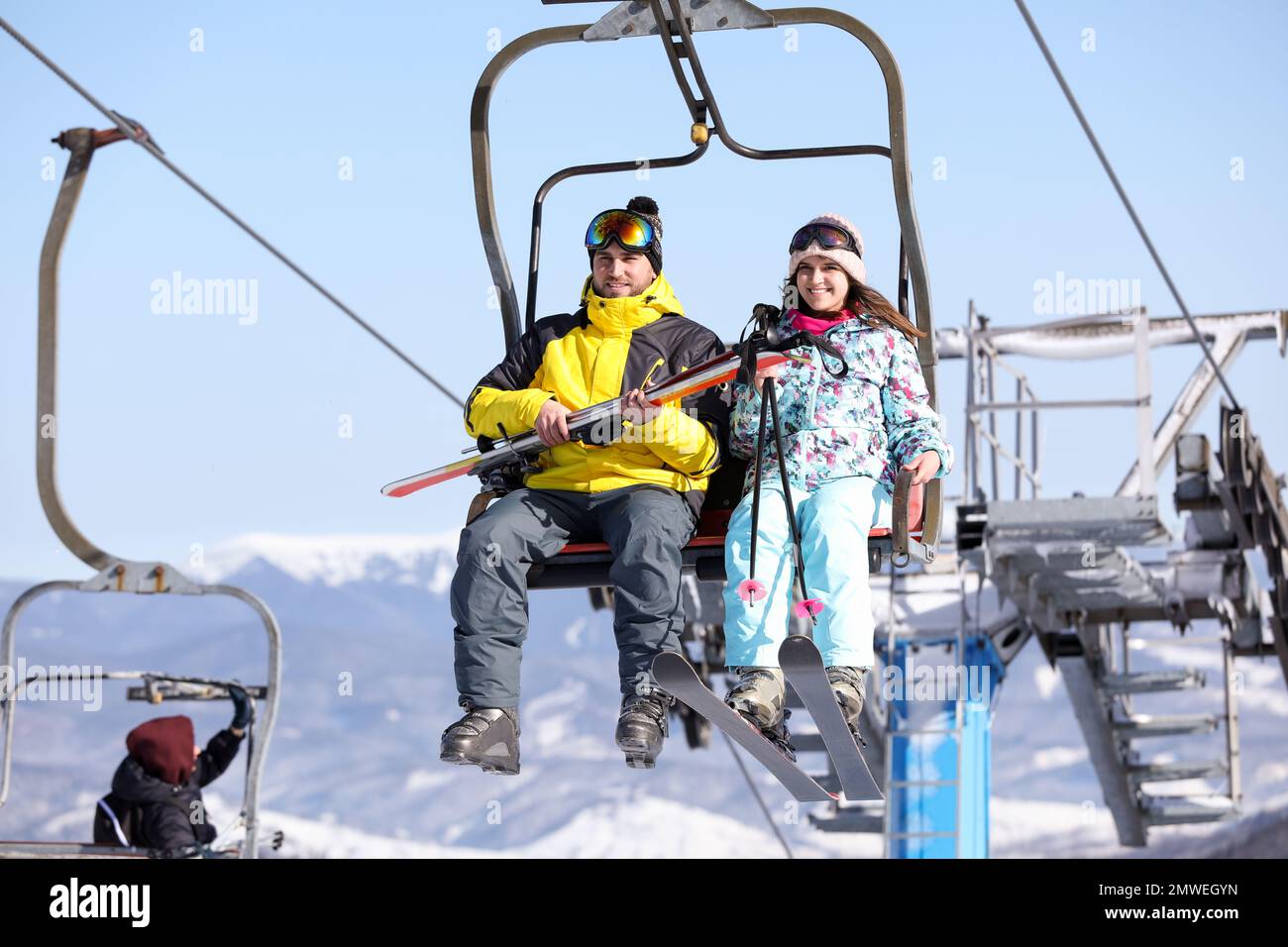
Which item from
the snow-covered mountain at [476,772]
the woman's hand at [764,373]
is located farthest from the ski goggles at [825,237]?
the snow-covered mountain at [476,772]

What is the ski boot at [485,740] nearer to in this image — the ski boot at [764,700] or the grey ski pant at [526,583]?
the grey ski pant at [526,583]

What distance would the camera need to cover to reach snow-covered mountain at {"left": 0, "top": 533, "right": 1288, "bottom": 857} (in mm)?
120375

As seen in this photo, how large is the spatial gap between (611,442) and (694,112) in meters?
1.02

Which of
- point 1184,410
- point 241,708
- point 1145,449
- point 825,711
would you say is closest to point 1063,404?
point 1145,449

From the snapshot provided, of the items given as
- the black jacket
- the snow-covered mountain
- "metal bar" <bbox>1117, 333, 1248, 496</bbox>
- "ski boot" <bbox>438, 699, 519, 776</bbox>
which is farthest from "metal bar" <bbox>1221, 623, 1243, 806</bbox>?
the snow-covered mountain

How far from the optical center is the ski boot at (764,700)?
4730 millimetres

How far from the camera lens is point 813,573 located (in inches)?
194

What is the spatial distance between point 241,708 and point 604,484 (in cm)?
440

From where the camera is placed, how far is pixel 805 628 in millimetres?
13094

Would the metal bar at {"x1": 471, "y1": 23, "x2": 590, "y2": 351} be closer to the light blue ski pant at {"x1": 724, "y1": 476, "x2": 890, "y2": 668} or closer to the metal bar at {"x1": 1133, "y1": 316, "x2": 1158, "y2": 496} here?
the light blue ski pant at {"x1": 724, "y1": 476, "x2": 890, "y2": 668}

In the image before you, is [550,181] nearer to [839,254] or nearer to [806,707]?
[839,254]
